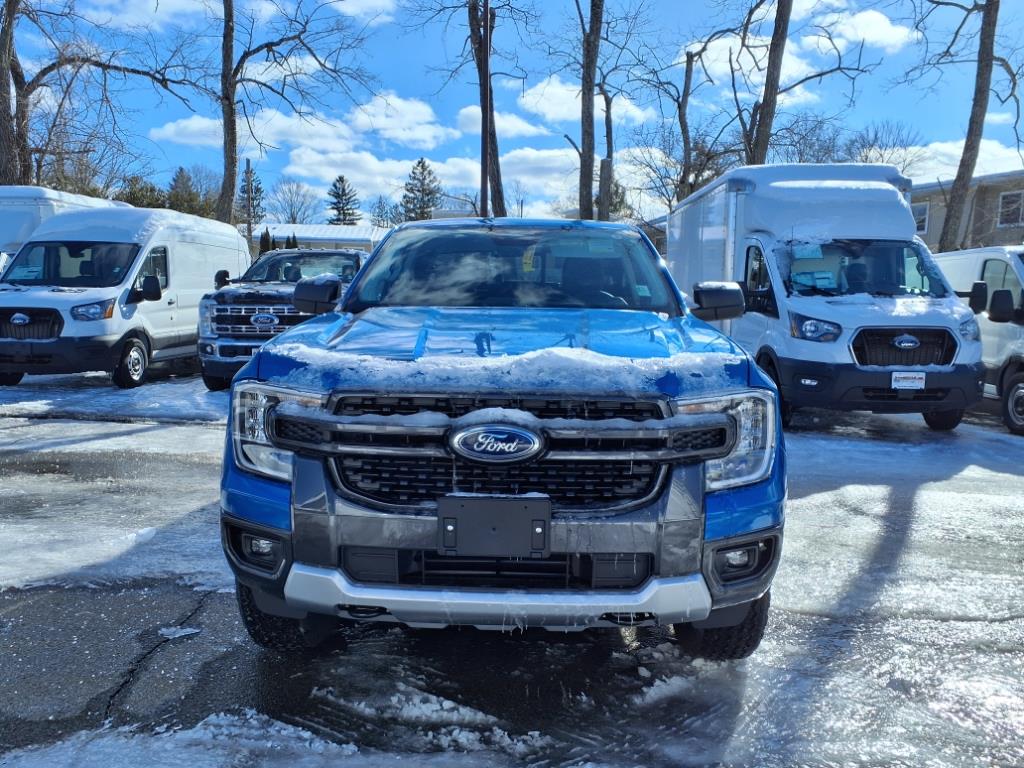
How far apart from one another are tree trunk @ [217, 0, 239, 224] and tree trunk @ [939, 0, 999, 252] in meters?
16.3

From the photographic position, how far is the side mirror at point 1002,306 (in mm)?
8664

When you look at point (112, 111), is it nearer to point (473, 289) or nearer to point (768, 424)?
point (473, 289)

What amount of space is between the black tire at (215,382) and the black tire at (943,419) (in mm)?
8348

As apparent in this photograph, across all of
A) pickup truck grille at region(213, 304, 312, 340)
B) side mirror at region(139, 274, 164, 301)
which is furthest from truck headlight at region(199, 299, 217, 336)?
side mirror at region(139, 274, 164, 301)

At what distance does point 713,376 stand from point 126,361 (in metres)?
9.95

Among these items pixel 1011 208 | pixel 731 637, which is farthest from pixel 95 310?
pixel 1011 208

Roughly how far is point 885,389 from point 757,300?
175cm

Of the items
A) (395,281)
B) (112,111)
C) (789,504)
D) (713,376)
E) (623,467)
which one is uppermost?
(112,111)

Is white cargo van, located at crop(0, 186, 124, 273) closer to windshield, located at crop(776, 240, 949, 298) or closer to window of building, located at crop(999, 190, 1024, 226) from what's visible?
windshield, located at crop(776, 240, 949, 298)

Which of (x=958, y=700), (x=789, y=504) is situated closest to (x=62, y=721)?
(x=958, y=700)

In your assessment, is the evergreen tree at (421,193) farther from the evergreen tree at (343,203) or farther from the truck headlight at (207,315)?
the truck headlight at (207,315)

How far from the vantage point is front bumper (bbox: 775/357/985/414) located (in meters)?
7.89

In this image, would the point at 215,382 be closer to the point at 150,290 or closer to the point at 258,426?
the point at 150,290

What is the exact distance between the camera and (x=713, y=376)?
2764 millimetres
